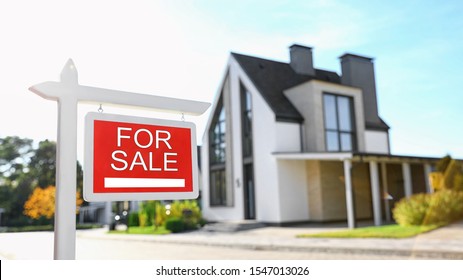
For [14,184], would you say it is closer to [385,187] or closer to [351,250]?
[351,250]

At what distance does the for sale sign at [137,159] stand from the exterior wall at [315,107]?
14971mm

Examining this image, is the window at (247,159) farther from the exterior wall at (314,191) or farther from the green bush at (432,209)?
the green bush at (432,209)

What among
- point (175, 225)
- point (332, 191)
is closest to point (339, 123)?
point (332, 191)

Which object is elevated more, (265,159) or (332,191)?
(265,159)

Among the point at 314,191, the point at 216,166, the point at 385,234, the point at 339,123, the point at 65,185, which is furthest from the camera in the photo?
the point at 216,166

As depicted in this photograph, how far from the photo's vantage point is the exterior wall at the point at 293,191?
1625 cm

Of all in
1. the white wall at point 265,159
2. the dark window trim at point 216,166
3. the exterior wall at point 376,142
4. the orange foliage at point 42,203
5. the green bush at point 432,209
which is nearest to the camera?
the orange foliage at point 42,203

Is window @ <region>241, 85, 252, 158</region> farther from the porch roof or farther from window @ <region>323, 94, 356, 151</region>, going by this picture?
window @ <region>323, 94, 356, 151</region>

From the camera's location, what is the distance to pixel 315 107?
17031 millimetres

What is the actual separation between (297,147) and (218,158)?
4311mm

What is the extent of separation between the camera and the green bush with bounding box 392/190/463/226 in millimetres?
11938

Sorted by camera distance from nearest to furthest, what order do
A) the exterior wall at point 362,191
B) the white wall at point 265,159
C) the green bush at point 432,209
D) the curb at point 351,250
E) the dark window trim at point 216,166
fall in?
the curb at point 351,250, the green bush at point 432,209, the white wall at point 265,159, the exterior wall at point 362,191, the dark window trim at point 216,166

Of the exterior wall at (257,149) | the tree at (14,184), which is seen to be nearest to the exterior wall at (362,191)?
the exterior wall at (257,149)

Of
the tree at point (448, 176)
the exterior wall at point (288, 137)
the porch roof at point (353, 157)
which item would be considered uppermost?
the exterior wall at point (288, 137)
